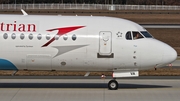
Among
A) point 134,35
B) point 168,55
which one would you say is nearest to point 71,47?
point 134,35

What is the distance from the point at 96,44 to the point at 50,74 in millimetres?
6126

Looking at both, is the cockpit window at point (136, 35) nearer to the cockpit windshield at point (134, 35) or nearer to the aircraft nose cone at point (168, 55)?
the cockpit windshield at point (134, 35)

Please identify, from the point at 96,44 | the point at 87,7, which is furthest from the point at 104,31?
the point at 87,7

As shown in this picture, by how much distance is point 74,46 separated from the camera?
18.8 meters

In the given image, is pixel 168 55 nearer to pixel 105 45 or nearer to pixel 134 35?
pixel 134 35

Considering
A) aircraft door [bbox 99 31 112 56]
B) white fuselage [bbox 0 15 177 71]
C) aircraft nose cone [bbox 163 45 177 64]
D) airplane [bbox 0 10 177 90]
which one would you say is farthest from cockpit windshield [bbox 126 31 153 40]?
aircraft nose cone [bbox 163 45 177 64]

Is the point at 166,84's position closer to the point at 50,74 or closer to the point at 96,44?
the point at 96,44

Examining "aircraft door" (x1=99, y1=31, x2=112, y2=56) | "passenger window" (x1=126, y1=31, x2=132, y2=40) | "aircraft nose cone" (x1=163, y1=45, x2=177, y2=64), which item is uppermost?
"passenger window" (x1=126, y1=31, x2=132, y2=40)

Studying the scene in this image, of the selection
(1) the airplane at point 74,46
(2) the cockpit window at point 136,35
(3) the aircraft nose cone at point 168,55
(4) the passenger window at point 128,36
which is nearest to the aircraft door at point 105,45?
(1) the airplane at point 74,46

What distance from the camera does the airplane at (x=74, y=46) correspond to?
61.5ft

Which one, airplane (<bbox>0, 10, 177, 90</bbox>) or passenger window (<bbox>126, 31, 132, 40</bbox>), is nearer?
airplane (<bbox>0, 10, 177, 90</bbox>)

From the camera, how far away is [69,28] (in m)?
18.9

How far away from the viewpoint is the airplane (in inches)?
738

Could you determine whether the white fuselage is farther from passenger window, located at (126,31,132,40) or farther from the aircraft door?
passenger window, located at (126,31,132,40)
